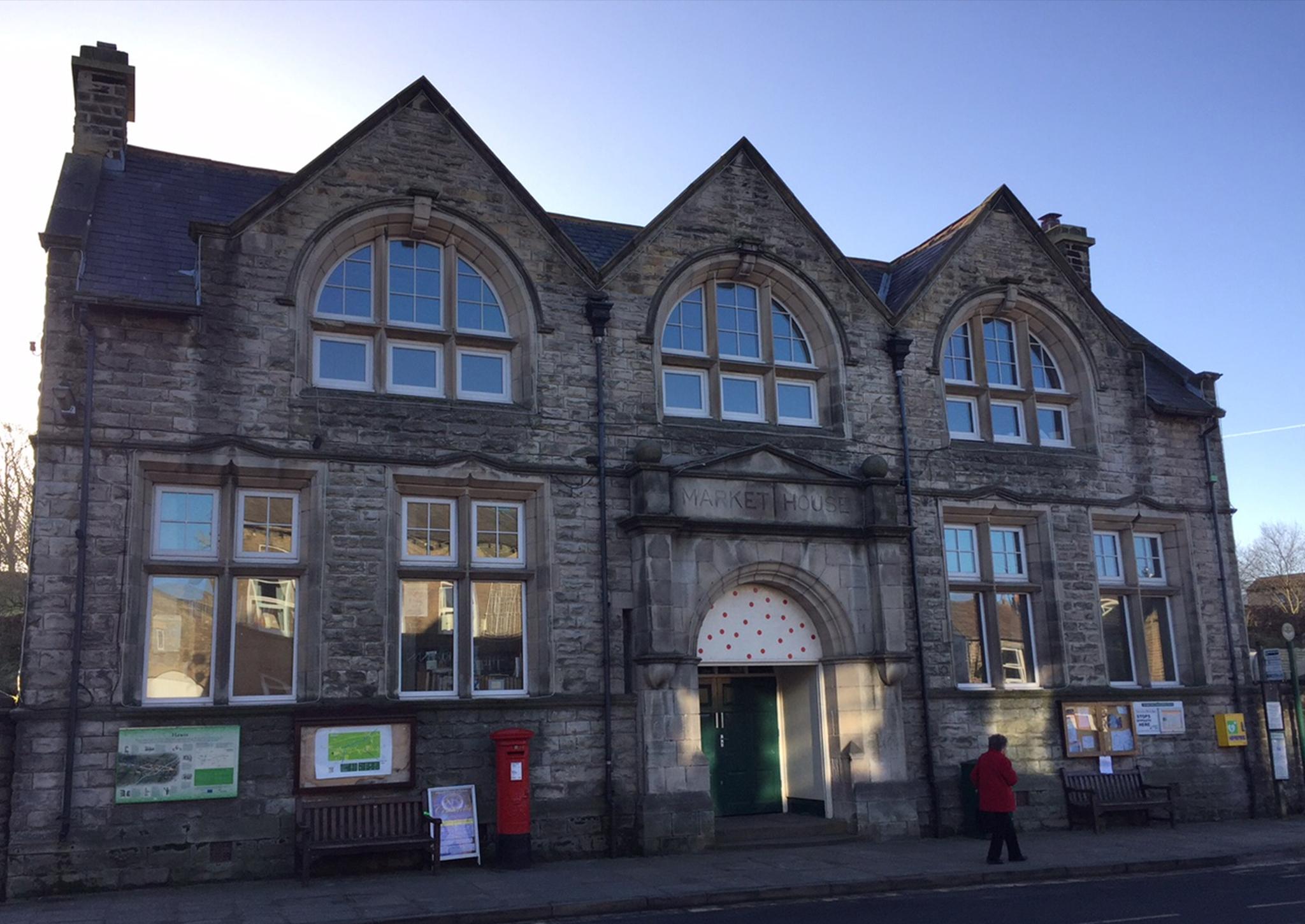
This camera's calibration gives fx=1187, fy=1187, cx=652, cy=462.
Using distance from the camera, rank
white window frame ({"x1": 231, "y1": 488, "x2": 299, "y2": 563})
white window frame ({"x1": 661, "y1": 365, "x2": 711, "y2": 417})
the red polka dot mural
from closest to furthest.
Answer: white window frame ({"x1": 231, "y1": 488, "x2": 299, "y2": 563}) → the red polka dot mural → white window frame ({"x1": 661, "y1": 365, "x2": 711, "y2": 417})

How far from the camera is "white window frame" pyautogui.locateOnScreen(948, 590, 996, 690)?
17.1 meters

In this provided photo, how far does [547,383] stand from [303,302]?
3.18 m

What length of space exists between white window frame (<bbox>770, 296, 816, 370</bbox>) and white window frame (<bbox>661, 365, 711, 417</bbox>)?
118cm

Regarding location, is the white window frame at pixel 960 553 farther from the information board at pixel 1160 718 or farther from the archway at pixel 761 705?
the information board at pixel 1160 718

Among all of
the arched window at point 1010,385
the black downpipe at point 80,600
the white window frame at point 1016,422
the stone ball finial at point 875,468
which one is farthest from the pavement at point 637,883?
the arched window at point 1010,385

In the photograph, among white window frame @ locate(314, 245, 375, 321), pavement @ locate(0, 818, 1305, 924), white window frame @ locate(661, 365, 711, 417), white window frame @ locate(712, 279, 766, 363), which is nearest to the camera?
pavement @ locate(0, 818, 1305, 924)

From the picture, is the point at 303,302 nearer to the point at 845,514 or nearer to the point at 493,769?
the point at 493,769

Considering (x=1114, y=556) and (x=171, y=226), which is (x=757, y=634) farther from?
(x=171, y=226)

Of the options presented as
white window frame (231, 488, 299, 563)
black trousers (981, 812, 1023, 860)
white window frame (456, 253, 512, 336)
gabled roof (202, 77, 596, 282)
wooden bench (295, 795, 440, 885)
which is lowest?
black trousers (981, 812, 1023, 860)

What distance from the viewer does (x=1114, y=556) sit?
18.9 metres

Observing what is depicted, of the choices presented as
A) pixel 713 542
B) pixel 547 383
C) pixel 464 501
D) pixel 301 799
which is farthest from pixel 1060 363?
pixel 301 799

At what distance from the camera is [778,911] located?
10695 mm

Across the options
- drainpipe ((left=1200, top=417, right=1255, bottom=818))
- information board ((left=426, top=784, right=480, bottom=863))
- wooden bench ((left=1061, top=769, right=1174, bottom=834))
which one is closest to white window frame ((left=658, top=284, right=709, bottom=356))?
information board ((left=426, top=784, right=480, bottom=863))

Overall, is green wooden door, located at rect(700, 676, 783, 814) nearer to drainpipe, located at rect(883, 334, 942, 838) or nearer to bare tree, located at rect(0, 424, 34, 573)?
drainpipe, located at rect(883, 334, 942, 838)
